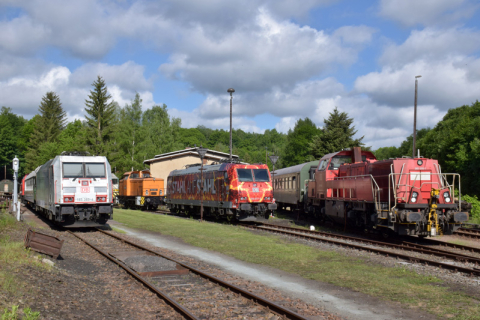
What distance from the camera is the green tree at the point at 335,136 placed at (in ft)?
184

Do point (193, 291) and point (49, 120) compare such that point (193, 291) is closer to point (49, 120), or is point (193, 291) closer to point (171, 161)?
point (171, 161)

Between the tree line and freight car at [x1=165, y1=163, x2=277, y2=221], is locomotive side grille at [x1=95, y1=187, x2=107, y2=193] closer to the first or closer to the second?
freight car at [x1=165, y1=163, x2=277, y2=221]

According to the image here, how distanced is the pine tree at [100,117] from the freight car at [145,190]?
14.7m

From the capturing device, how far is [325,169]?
21.6m

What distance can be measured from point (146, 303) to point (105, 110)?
50.0 metres

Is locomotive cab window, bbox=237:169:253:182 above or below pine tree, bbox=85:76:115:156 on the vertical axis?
below

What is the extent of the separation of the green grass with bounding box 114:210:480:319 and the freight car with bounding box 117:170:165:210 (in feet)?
66.8

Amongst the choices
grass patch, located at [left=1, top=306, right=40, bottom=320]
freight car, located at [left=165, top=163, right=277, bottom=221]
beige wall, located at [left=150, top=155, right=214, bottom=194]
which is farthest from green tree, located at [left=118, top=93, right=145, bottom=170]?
grass patch, located at [left=1, top=306, right=40, bottom=320]

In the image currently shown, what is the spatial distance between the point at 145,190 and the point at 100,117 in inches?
822

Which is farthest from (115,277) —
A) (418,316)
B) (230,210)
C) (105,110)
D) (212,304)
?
(105,110)

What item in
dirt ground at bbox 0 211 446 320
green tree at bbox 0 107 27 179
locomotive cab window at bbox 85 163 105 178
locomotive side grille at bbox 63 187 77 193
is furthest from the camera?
green tree at bbox 0 107 27 179

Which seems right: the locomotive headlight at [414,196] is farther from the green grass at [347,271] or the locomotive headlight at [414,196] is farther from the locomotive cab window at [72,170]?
the locomotive cab window at [72,170]

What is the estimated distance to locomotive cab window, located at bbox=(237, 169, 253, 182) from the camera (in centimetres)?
2322

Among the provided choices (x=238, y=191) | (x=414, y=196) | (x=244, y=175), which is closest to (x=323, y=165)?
(x=244, y=175)
